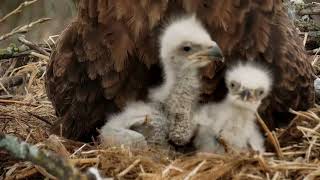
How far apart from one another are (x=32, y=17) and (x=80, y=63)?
3.75 metres

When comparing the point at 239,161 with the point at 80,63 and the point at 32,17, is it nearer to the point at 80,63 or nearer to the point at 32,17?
the point at 80,63

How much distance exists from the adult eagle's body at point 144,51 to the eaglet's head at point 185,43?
0.07 m

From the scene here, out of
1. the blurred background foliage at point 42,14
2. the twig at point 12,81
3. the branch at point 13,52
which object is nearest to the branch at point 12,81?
the twig at point 12,81

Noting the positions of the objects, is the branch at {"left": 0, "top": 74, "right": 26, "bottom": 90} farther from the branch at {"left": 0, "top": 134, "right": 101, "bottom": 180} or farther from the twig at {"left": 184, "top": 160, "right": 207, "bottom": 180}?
the branch at {"left": 0, "top": 134, "right": 101, "bottom": 180}

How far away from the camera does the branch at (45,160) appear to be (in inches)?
85.3

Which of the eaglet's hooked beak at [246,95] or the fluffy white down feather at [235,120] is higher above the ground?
the eaglet's hooked beak at [246,95]

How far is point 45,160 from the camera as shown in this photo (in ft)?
7.33

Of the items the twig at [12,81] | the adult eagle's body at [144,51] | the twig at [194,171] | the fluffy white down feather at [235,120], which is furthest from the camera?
the twig at [12,81]

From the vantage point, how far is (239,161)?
2.86m

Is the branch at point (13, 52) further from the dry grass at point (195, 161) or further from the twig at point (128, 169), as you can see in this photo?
the twig at point (128, 169)

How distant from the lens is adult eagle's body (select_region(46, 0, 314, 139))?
3250 millimetres

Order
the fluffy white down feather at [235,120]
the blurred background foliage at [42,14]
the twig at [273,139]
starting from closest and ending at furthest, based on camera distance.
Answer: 1. the twig at [273,139]
2. the fluffy white down feather at [235,120]
3. the blurred background foliage at [42,14]

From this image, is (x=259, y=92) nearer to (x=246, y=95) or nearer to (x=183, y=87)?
(x=246, y=95)

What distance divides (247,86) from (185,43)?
286mm
